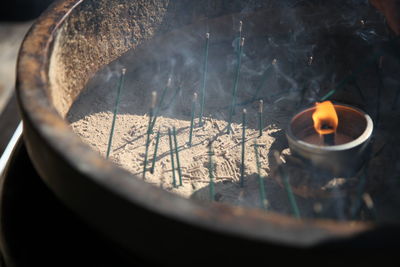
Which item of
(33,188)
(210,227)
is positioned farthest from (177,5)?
(210,227)

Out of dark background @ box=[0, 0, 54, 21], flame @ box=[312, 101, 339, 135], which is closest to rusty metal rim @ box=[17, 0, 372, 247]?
flame @ box=[312, 101, 339, 135]

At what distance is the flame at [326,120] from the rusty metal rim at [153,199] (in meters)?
1.13

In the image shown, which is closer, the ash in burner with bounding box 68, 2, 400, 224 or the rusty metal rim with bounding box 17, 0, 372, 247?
the rusty metal rim with bounding box 17, 0, 372, 247

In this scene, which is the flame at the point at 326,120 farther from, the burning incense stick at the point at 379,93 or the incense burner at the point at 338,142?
the burning incense stick at the point at 379,93

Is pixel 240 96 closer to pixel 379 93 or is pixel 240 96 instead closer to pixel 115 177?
pixel 379 93

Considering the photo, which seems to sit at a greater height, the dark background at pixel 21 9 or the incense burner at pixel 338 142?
the incense burner at pixel 338 142

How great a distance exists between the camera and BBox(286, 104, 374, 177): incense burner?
85.6 inches

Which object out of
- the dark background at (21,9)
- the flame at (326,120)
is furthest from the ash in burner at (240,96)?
the dark background at (21,9)

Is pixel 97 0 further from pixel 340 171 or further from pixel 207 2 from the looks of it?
pixel 340 171

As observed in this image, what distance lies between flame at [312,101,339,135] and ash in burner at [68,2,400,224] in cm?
20

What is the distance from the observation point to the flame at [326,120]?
7.82 ft

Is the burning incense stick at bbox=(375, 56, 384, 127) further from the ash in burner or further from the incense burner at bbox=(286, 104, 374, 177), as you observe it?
the incense burner at bbox=(286, 104, 374, 177)

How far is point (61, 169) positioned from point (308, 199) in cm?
127

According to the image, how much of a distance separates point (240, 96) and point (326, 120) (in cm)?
77
